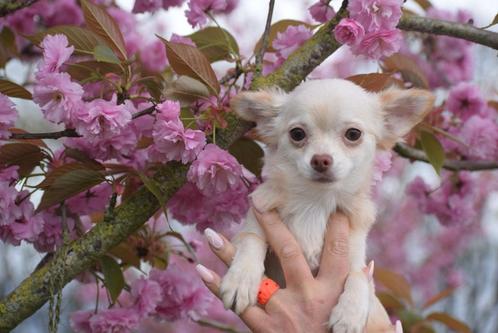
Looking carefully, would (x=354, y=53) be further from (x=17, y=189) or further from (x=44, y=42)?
(x=17, y=189)

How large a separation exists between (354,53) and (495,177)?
19.3 feet

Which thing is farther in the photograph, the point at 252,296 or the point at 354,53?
the point at 354,53

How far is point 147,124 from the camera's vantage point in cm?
193

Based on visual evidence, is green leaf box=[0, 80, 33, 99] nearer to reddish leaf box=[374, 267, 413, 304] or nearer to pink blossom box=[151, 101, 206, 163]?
pink blossom box=[151, 101, 206, 163]

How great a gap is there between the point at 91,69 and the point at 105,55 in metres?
0.18

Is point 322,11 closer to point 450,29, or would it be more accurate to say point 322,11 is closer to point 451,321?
point 450,29

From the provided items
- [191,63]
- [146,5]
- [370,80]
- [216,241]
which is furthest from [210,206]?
[146,5]

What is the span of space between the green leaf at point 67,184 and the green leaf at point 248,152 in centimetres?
47

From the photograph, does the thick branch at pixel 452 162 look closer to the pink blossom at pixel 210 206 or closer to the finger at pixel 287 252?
the pink blossom at pixel 210 206

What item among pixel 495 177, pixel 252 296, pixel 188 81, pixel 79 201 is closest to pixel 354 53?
pixel 188 81

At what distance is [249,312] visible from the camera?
5.62 ft

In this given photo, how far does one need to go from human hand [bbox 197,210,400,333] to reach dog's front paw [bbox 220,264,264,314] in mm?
36

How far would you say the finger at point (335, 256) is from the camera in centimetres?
177

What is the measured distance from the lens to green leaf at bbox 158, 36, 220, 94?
1.78 metres
